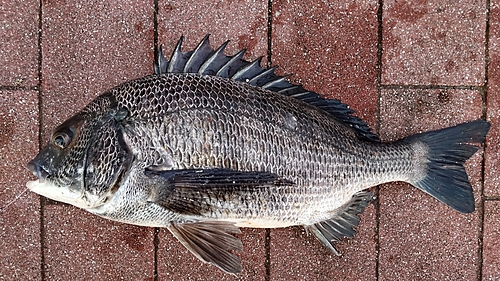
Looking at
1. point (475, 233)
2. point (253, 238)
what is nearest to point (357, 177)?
point (253, 238)

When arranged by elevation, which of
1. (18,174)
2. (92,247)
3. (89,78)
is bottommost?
(92,247)

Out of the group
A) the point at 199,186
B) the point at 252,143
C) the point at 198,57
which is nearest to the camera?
the point at 199,186

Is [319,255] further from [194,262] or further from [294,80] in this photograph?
[294,80]

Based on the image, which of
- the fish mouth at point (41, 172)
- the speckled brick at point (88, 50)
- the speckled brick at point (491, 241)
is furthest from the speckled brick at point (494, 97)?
the fish mouth at point (41, 172)

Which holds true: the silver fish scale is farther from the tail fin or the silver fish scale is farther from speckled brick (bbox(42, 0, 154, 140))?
speckled brick (bbox(42, 0, 154, 140))

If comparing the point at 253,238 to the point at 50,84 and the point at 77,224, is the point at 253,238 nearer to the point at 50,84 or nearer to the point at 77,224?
the point at 77,224

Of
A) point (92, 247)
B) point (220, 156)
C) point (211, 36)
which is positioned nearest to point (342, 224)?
point (220, 156)

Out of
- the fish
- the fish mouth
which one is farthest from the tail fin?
the fish mouth
